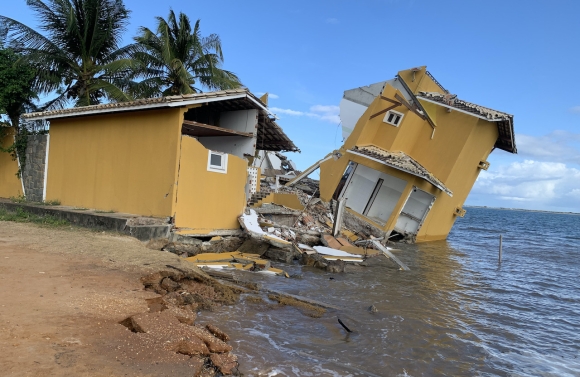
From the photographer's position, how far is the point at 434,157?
22.5 meters

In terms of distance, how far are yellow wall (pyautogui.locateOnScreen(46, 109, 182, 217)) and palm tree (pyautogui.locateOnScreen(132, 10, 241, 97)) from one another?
6.94 m

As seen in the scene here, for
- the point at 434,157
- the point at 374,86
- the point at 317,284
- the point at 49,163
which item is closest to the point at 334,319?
the point at 317,284

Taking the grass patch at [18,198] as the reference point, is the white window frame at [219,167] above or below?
above

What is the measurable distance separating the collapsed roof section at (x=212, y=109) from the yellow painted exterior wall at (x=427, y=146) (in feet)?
21.7

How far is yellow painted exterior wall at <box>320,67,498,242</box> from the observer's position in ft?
71.1

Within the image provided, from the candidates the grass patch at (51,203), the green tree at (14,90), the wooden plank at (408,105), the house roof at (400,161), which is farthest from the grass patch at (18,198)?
the wooden plank at (408,105)

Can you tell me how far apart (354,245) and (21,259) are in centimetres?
1336

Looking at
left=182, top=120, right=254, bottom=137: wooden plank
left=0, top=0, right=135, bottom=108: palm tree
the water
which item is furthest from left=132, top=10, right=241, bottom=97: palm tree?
the water

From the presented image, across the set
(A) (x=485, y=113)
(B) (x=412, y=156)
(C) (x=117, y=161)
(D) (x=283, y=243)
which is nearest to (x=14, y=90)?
(C) (x=117, y=161)

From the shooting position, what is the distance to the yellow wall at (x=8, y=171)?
16.9 meters

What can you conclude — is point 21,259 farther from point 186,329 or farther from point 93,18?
point 93,18

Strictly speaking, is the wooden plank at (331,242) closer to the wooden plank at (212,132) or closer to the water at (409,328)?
the water at (409,328)

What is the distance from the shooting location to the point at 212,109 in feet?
50.6

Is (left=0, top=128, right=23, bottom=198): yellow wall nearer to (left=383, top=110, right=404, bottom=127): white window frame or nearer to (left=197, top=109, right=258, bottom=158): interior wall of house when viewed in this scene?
(left=197, top=109, right=258, bottom=158): interior wall of house
